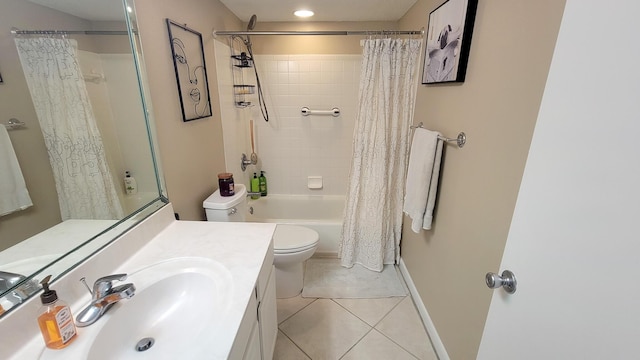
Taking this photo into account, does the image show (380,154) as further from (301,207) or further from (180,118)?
(180,118)

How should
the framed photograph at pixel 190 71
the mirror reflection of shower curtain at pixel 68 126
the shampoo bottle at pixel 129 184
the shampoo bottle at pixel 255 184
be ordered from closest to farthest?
1. the mirror reflection of shower curtain at pixel 68 126
2. the shampoo bottle at pixel 129 184
3. the framed photograph at pixel 190 71
4. the shampoo bottle at pixel 255 184

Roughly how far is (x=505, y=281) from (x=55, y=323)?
1140mm

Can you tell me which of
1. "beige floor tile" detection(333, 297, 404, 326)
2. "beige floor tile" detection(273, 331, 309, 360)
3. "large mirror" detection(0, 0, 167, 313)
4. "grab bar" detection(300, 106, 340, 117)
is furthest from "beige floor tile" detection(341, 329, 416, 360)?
"grab bar" detection(300, 106, 340, 117)

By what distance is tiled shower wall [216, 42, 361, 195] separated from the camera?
272 cm

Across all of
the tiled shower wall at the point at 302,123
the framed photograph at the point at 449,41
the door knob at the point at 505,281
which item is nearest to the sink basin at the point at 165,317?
the door knob at the point at 505,281

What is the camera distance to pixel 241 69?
2555mm

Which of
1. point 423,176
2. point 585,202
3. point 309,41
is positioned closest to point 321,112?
point 309,41

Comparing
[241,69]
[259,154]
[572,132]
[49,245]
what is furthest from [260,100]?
[572,132]

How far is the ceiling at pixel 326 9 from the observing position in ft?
6.81

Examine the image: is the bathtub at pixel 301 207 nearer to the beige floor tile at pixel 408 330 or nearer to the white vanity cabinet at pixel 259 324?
the beige floor tile at pixel 408 330

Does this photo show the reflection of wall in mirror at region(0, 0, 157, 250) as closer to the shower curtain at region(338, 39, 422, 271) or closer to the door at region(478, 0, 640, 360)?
the door at region(478, 0, 640, 360)

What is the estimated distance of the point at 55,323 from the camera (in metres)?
0.64

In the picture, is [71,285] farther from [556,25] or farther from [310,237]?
[556,25]

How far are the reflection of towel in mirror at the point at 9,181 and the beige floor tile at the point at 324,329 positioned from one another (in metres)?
1.50
